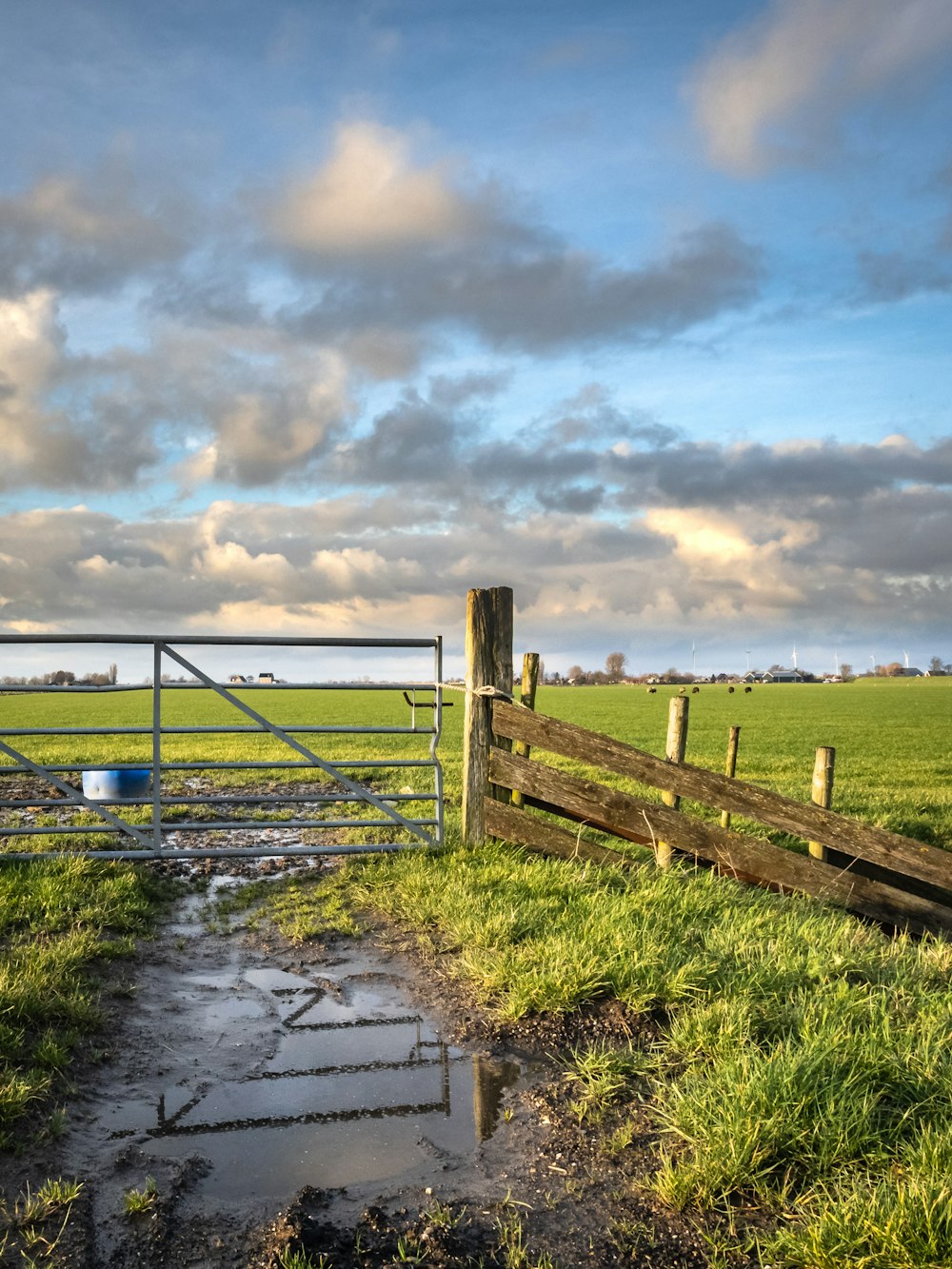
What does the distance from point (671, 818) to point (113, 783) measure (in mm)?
6934

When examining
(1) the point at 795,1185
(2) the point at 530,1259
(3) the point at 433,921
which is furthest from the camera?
(3) the point at 433,921

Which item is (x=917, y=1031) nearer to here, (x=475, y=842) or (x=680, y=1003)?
(x=680, y=1003)

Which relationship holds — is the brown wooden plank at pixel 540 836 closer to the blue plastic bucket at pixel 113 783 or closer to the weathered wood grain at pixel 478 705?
the weathered wood grain at pixel 478 705

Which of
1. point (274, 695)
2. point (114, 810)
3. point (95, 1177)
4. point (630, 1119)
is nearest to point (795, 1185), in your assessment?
point (630, 1119)

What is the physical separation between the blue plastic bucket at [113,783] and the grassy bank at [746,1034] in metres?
4.56

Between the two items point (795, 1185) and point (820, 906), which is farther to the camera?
point (820, 906)

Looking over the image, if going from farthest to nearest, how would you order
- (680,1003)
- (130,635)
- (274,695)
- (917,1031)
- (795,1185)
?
1. (274,695)
2. (130,635)
3. (680,1003)
4. (917,1031)
5. (795,1185)

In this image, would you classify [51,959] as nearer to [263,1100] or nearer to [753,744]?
[263,1100]

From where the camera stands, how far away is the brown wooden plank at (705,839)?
27.0 ft

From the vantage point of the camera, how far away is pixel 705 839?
27.8 ft

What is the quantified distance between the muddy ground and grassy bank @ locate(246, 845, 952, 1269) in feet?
0.54

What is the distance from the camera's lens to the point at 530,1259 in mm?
3102

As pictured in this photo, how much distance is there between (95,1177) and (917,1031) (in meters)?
3.90

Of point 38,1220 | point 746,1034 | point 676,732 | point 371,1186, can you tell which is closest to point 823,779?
point 676,732
